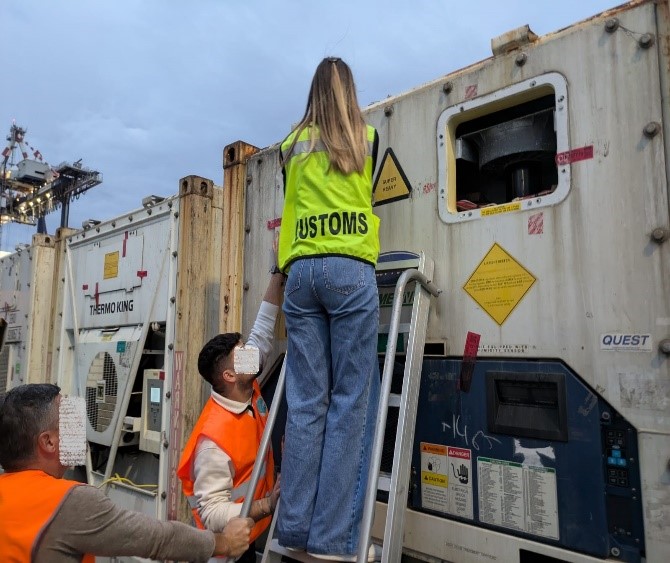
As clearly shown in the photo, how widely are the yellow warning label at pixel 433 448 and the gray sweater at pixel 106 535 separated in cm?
81

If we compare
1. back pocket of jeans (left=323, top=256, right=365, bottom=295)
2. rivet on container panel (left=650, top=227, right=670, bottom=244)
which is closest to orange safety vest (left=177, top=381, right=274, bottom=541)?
back pocket of jeans (left=323, top=256, right=365, bottom=295)

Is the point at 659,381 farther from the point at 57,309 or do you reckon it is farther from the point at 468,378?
the point at 57,309

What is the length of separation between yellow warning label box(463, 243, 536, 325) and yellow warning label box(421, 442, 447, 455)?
50 cm

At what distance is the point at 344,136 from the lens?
1.90 metres

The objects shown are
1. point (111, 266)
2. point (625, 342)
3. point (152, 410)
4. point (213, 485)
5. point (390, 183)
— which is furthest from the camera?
point (111, 266)

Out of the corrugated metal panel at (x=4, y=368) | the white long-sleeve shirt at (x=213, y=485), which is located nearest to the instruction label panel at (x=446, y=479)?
the white long-sleeve shirt at (x=213, y=485)

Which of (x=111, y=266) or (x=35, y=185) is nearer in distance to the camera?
(x=111, y=266)

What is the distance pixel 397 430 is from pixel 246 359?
676 millimetres

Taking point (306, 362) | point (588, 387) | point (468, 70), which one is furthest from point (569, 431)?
point (468, 70)

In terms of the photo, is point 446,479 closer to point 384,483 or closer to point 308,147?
point 384,483

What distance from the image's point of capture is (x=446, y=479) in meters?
1.97

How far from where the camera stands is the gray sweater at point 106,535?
149 centimetres

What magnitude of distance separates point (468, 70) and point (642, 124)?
2.37ft

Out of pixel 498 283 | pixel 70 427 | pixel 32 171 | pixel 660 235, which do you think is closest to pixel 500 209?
pixel 498 283
